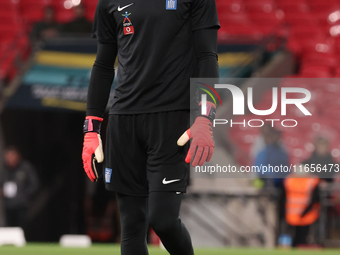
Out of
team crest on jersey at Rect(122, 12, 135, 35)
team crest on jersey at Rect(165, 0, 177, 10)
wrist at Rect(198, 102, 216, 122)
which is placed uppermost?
team crest on jersey at Rect(165, 0, 177, 10)

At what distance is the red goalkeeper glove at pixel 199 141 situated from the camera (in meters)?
2.72

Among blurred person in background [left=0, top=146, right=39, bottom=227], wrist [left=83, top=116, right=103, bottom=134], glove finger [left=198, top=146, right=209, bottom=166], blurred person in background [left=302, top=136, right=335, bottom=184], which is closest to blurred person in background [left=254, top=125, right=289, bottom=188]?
blurred person in background [left=302, top=136, right=335, bottom=184]

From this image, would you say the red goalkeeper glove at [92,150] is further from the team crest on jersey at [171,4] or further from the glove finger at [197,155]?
the team crest on jersey at [171,4]

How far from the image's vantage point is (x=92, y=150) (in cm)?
301

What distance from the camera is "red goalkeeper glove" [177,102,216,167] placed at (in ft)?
8.94

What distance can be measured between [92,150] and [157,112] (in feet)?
1.49

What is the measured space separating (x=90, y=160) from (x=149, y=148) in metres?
0.38

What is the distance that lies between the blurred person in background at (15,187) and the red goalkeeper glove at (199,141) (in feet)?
21.7

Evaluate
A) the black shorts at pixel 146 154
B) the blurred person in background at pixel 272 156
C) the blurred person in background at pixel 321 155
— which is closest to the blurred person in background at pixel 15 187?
the blurred person in background at pixel 272 156

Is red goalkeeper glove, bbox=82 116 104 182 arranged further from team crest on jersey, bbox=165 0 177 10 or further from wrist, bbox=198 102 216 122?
team crest on jersey, bbox=165 0 177 10

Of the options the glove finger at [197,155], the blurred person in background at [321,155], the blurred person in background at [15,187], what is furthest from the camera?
the blurred person in background at [15,187]

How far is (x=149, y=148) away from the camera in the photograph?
2824mm

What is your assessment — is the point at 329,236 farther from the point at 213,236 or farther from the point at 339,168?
the point at 213,236

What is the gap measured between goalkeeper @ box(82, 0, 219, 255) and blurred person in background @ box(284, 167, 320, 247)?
4657 mm
